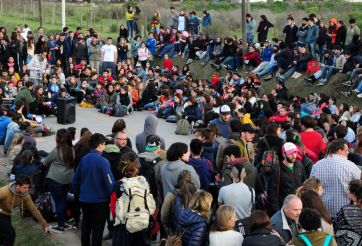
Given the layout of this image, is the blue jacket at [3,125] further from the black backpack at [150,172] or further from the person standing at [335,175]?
the person standing at [335,175]

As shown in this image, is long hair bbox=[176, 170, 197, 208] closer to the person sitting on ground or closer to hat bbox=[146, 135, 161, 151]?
the person sitting on ground

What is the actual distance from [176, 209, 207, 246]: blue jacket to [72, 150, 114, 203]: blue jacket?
2.07 metres

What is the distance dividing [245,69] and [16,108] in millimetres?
10539

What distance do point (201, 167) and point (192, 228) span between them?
2182mm

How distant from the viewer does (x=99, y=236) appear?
965cm

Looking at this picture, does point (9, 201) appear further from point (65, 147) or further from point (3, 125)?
point (3, 125)

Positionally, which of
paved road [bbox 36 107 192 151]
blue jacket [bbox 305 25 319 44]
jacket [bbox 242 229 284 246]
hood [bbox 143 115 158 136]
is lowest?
paved road [bbox 36 107 192 151]

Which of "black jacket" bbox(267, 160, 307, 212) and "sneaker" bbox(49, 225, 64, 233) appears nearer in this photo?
"black jacket" bbox(267, 160, 307, 212)

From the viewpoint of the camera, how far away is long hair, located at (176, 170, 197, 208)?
8.17 metres

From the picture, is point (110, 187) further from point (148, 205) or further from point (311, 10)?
point (311, 10)

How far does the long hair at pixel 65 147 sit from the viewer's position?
10.5 metres

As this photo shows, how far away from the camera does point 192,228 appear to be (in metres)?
7.48

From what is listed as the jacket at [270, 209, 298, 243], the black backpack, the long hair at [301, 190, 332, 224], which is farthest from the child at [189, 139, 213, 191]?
the long hair at [301, 190, 332, 224]

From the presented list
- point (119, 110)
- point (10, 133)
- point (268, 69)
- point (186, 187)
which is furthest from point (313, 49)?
point (186, 187)
